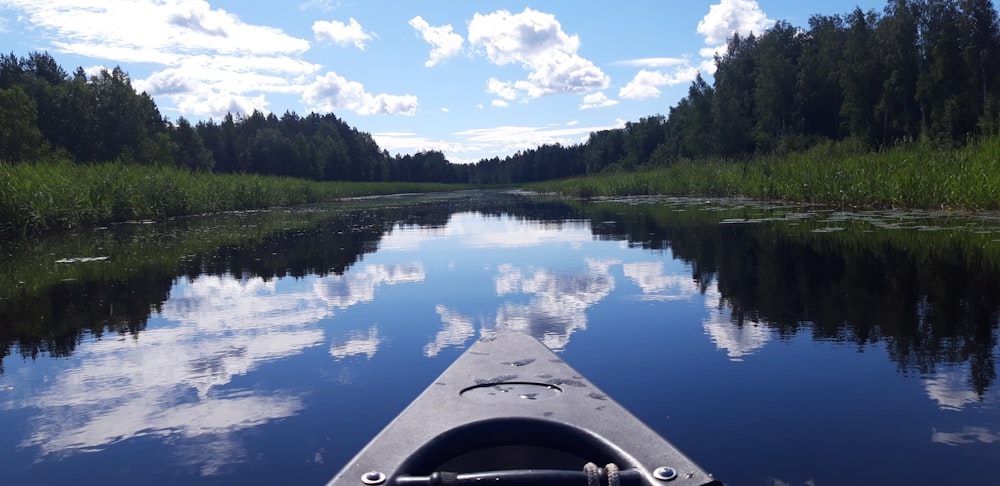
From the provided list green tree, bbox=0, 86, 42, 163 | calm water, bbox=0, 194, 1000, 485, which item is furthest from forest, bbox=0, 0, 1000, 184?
calm water, bbox=0, 194, 1000, 485

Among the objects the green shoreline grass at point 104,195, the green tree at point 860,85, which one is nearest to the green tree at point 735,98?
the green tree at point 860,85

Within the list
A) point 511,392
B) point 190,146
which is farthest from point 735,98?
point 511,392

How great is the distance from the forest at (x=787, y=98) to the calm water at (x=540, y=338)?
83.1 ft

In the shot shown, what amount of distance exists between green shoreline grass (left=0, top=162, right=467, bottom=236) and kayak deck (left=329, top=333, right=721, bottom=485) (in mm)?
12803

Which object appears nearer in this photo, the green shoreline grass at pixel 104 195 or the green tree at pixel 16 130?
the green shoreline grass at pixel 104 195

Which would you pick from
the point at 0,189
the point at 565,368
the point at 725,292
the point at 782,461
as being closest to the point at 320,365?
the point at 565,368

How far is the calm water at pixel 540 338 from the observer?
8.25 ft

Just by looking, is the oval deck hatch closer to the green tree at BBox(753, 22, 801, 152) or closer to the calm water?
the calm water

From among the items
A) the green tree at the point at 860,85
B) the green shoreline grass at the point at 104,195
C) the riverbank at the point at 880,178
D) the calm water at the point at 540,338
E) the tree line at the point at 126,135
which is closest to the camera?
the calm water at the point at 540,338

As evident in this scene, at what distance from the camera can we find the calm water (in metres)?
2.51

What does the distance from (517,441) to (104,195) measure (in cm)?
1589

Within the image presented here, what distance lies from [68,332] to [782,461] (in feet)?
14.8

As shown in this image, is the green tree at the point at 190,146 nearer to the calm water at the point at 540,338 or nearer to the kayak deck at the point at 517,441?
the calm water at the point at 540,338

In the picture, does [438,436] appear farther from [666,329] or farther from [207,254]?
[207,254]
